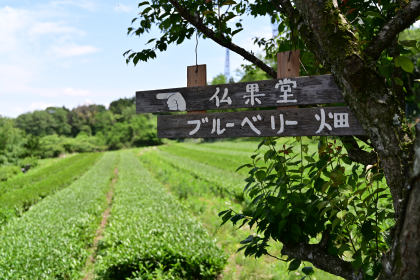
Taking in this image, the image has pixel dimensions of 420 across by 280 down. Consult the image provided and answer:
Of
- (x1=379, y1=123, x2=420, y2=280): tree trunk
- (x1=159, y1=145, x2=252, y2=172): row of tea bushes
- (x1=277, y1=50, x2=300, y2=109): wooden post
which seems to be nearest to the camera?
(x1=379, y1=123, x2=420, y2=280): tree trunk

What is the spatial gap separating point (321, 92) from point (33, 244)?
20.6 feet

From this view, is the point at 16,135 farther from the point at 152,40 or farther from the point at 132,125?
the point at 152,40

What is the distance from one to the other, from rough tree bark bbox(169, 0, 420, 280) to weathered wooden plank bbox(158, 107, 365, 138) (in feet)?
0.62

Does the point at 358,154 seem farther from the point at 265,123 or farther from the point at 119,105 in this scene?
the point at 119,105

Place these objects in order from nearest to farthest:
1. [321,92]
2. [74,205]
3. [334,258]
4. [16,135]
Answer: [321,92]
[334,258]
[74,205]
[16,135]

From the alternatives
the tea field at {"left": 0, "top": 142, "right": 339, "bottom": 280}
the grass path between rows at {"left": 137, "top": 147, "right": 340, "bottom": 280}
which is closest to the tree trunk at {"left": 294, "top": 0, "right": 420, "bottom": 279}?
the grass path between rows at {"left": 137, "top": 147, "right": 340, "bottom": 280}

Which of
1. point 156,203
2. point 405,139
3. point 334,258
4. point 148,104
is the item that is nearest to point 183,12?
point 148,104

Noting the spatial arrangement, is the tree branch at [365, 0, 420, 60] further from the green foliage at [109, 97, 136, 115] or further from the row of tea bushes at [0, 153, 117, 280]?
the green foliage at [109, 97, 136, 115]

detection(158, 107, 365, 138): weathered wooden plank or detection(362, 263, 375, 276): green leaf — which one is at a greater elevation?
detection(158, 107, 365, 138): weathered wooden plank

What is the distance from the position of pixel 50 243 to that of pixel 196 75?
5.51 m

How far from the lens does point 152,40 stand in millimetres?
2352

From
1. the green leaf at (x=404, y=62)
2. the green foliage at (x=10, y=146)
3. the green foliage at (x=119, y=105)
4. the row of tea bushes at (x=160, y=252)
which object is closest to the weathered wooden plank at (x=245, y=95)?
the green leaf at (x=404, y=62)

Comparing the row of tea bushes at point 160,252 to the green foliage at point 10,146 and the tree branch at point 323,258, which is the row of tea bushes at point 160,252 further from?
the green foliage at point 10,146

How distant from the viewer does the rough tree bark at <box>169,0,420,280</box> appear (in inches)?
40.0
